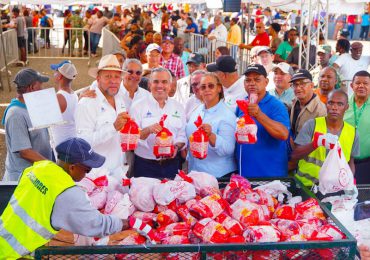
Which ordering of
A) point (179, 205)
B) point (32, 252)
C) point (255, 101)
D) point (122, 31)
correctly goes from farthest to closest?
point (122, 31) → point (255, 101) → point (179, 205) → point (32, 252)

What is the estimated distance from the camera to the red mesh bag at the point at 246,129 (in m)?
4.76

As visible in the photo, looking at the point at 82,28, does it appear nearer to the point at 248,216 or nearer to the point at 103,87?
the point at 103,87

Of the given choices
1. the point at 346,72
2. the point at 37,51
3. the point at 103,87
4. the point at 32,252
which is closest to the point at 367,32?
the point at 37,51

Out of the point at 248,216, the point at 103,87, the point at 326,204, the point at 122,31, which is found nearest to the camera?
the point at 248,216

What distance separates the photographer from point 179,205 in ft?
13.5

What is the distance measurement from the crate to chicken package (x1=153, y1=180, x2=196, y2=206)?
2.44 ft

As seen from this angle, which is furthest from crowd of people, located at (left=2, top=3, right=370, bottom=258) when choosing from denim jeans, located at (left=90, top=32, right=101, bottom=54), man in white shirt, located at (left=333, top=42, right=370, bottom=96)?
denim jeans, located at (left=90, top=32, right=101, bottom=54)

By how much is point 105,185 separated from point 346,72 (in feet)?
27.2

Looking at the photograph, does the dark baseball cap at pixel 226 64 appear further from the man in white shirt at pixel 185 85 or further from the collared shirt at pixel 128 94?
the man in white shirt at pixel 185 85

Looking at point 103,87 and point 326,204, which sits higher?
point 103,87

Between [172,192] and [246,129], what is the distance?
1.01 m

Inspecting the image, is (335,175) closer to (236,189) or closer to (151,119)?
(236,189)

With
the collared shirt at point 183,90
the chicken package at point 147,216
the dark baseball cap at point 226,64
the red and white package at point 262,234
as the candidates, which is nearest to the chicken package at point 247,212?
the red and white package at point 262,234

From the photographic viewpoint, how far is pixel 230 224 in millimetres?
3699
